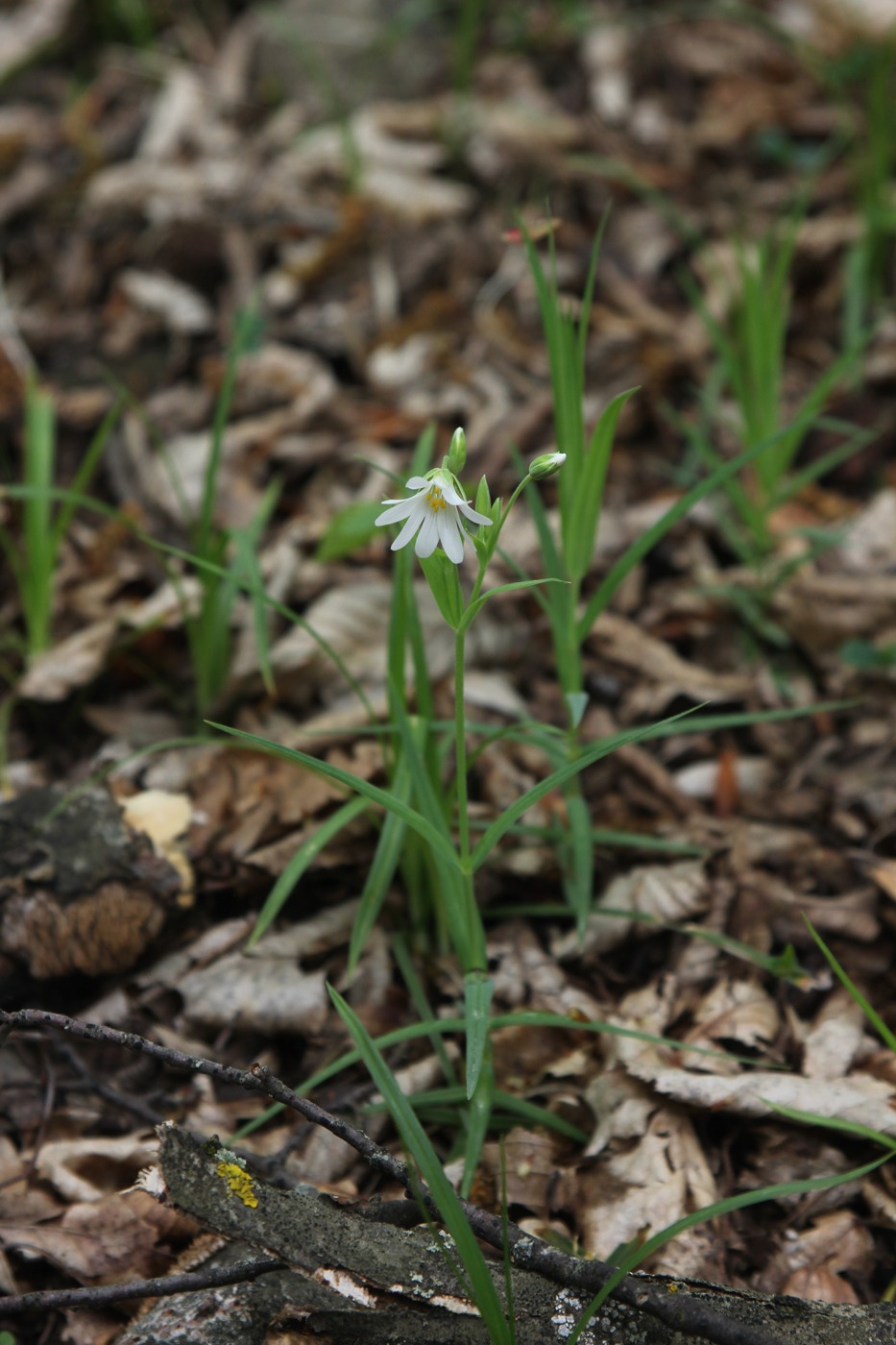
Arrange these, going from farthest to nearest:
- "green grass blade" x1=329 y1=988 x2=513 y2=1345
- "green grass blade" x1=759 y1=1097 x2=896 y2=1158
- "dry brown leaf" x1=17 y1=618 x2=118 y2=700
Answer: "dry brown leaf" x1=17 y1=618 x2=118 y2=700
"green grass blade" x1=759 y1=1097 x2=896 y2=1158
"green grass blade" x1=329 y1=988 x2=513 y2=1345

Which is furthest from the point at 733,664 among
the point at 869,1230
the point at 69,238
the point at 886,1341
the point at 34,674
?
the point at 69,238

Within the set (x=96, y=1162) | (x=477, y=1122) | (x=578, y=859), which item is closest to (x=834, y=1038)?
(x=578, y=859)

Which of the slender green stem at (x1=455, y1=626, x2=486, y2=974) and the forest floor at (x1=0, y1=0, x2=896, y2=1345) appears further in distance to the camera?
the forest floor at (x1=0, y1=0, x2=896, y2=1345)

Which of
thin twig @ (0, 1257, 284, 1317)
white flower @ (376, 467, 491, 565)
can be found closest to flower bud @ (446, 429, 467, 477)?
white flower @ (376, 467, 491, 565)

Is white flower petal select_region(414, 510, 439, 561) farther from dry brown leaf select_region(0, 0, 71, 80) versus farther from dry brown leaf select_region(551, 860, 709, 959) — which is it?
dry brown leaf select_region(0, 0, 71, 80)

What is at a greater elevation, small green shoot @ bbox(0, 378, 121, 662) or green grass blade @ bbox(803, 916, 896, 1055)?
small green shoot @ bbox(0, 378, 121, 662)

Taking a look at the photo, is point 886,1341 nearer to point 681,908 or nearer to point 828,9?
point 681,908

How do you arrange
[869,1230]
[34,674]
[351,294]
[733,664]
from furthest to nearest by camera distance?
[351,294] → [733,664] → [34,674] → [869,1230]

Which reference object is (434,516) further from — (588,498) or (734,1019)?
(734,1019)
